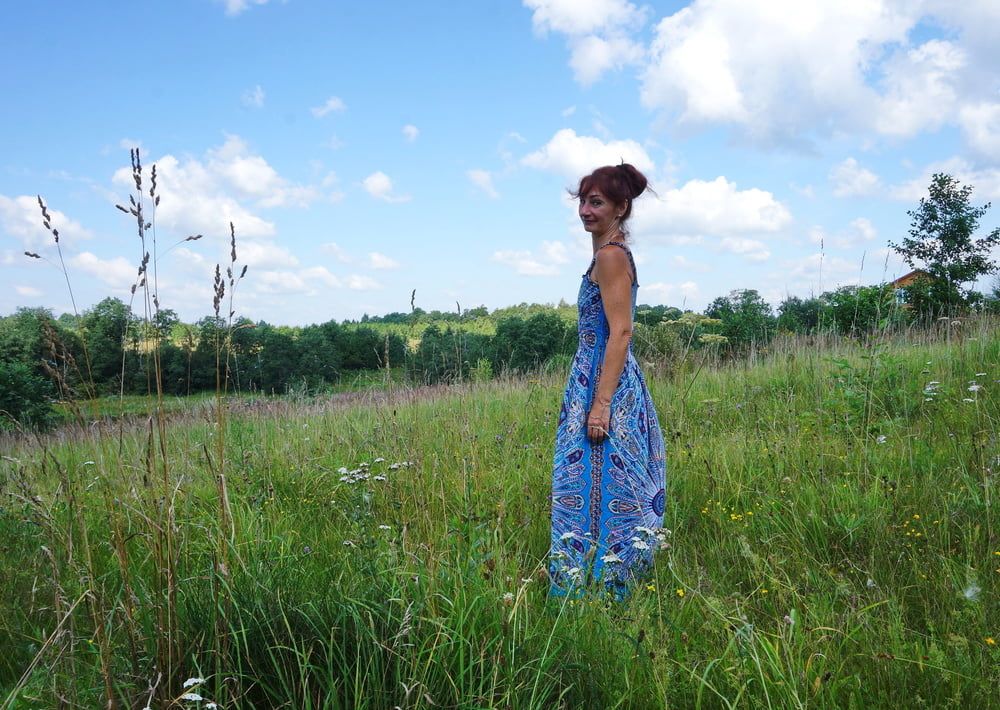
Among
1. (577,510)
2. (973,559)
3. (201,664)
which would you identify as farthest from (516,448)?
(201,664)

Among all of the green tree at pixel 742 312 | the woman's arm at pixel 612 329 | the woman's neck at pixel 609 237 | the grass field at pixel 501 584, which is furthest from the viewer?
the green tree at pixel 742 312

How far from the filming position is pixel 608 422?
3029 mm

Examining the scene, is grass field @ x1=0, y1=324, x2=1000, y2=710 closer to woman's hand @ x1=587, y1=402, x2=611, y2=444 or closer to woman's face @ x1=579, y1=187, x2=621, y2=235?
woman's hand @ x1=587, y1=402, x2=611, y2=444

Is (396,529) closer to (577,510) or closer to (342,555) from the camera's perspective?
(342,555)

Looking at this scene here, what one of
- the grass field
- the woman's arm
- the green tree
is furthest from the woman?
the green tree

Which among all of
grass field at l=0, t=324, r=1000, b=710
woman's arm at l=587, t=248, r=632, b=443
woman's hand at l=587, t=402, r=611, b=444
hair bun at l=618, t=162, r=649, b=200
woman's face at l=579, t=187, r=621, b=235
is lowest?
grass field at l=0, t=324, r=1000, b=710

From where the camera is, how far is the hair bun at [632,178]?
10.4ft

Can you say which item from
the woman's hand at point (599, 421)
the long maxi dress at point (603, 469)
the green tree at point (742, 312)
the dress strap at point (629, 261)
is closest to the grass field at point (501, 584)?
the long maxi dress at point (603, 469)

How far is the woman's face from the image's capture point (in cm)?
313

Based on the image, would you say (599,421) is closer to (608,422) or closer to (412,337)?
(608,422)

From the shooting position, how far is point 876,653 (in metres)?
2.10

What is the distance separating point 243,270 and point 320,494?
115 inches

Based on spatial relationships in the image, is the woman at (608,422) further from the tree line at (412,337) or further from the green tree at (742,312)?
the green tree at (742,312)

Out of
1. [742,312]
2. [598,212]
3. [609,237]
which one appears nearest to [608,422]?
[609,237]
